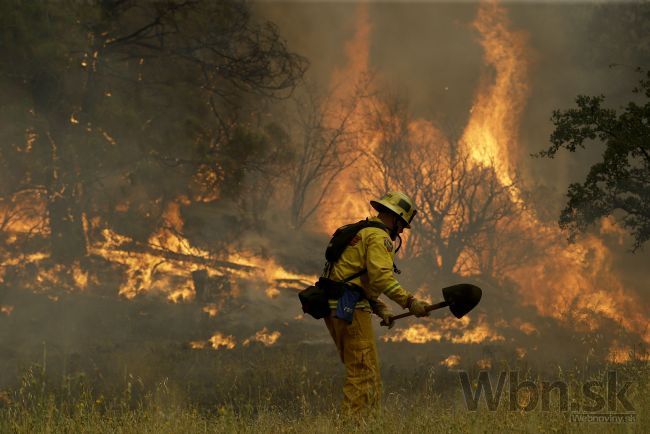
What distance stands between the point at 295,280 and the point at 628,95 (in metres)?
14.9

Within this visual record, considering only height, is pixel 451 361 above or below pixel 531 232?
below

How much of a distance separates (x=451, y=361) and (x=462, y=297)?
7470 mm

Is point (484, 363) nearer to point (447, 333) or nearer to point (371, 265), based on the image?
point (447, 333)

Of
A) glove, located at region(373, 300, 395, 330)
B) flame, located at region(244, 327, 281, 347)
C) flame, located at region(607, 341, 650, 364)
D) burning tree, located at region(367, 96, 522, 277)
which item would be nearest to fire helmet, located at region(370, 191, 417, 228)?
glove, located at region(373, 300, 395, 330)

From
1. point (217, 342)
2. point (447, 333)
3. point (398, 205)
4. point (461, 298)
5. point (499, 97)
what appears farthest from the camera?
point (499, 97)

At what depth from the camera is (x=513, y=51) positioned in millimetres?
26578

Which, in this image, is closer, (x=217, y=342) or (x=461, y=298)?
(x=461, y=298)

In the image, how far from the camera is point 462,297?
5.68 metres

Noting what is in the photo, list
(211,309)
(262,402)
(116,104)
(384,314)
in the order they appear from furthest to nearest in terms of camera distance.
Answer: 1. (211,309)
2. (116,104)
3. (262,402)
4. (384,314)

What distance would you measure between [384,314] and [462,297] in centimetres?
72

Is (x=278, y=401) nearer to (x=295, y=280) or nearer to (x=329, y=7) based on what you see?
(x=295, y=280)

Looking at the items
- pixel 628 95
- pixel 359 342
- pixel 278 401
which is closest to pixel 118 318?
pixel 278 401

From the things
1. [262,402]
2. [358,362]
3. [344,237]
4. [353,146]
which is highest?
[353,146]

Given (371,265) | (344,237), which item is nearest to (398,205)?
(344,237)
